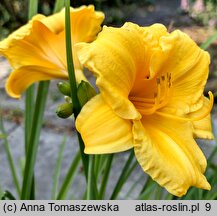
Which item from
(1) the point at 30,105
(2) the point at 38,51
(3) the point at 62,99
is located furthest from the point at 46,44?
(3) the point at 62,99

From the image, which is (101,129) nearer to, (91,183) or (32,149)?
(91,183)

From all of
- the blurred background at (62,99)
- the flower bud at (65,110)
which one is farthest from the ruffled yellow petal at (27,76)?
the blurred background at (62,99)

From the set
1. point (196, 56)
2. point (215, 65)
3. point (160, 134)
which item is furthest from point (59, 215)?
point (215, 65)

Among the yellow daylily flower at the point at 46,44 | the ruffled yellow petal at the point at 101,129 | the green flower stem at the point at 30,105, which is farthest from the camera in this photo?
the green flower stem at the point at 30,105

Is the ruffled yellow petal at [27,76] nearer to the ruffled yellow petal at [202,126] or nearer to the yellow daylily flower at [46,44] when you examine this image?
the yellow daylily flower at [46,44]

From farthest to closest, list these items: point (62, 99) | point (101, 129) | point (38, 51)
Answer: point (62, 99) → point (38, 51) → point (101, 129)

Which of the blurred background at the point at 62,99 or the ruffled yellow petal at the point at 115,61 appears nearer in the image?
the ruffled yellow petal at the point at 115,61

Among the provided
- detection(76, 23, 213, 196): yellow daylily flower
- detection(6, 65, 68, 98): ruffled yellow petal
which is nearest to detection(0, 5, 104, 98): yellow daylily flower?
detection(6, 65, 68, 98): ruffled yellow petal

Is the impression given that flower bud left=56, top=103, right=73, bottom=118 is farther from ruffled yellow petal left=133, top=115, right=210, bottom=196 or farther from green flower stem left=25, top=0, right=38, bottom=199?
green flower stem left=25, top=0, right=38, bottom=199
